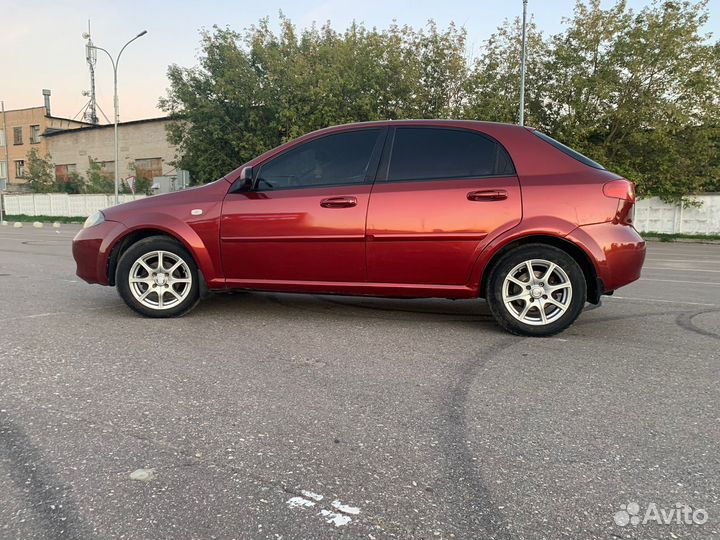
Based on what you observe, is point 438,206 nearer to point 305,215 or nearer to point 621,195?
point 305,215

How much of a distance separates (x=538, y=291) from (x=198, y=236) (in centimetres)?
297

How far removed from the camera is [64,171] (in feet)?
147

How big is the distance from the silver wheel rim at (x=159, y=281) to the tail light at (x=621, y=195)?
3666 mm

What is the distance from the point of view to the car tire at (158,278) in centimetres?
481

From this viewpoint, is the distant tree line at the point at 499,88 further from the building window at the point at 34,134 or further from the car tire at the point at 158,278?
the building window at the point at 34,134

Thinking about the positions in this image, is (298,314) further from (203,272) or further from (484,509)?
(484,509)

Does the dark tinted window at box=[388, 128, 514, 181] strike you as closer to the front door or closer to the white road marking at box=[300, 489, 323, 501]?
the front door

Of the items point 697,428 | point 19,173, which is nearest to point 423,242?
point 697,428

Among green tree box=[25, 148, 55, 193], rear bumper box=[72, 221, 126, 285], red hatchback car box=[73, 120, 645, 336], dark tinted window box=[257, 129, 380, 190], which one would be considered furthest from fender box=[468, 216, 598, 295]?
A: green tree box=[25, 148, 55, 193]

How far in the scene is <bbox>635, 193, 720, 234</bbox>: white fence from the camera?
21.9 m

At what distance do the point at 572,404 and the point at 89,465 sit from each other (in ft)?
7.96

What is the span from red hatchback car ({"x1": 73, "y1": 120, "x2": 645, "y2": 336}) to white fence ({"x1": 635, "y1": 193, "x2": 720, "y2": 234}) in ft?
65.9

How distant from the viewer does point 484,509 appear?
76.6 inches

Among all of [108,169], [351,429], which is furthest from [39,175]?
[351,429]
